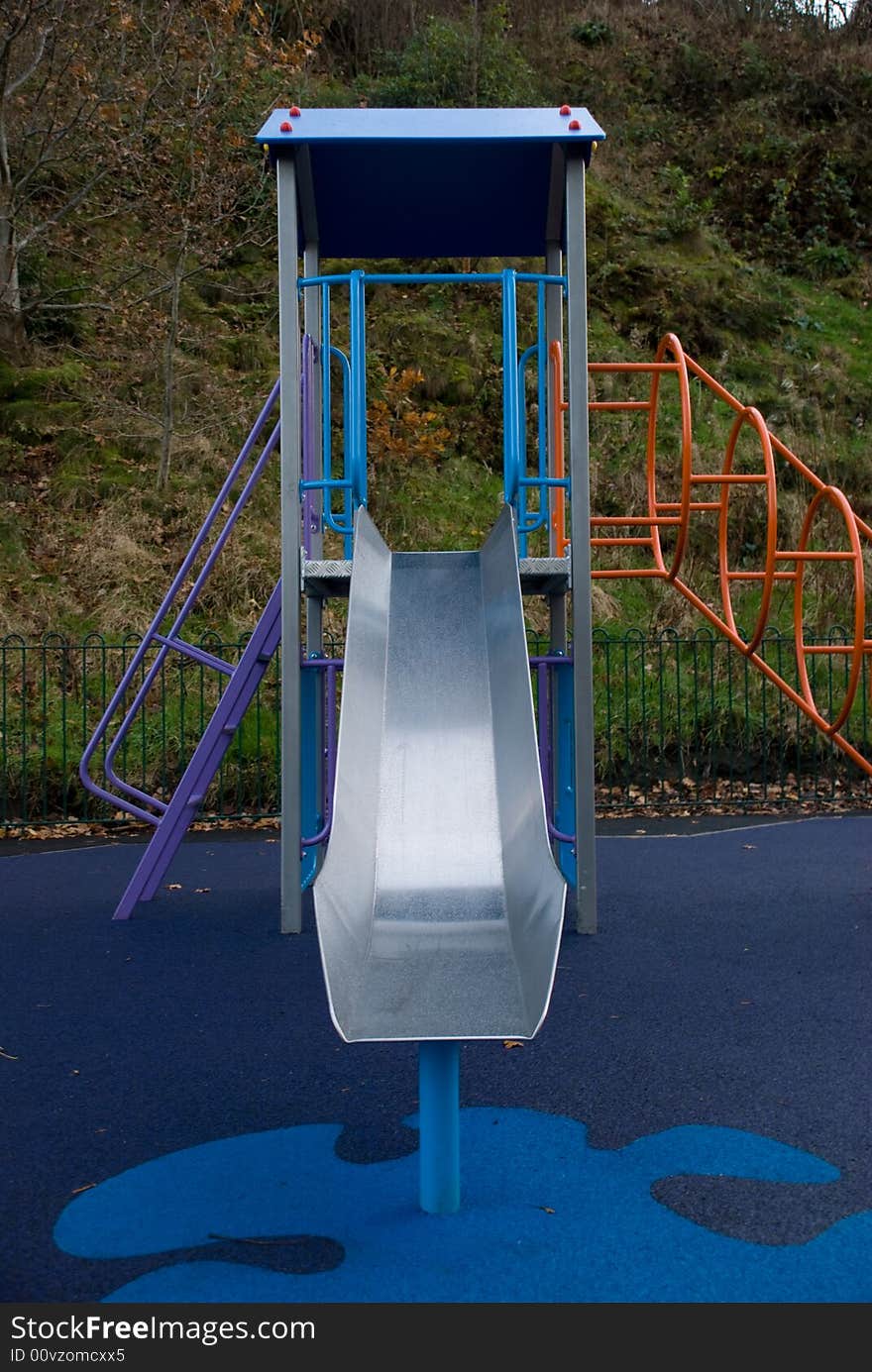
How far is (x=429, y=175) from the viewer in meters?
4.87

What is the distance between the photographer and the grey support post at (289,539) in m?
4.41

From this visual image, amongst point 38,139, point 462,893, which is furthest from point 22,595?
point 462,893

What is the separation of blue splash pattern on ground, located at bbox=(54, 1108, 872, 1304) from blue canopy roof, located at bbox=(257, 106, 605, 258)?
352 cm

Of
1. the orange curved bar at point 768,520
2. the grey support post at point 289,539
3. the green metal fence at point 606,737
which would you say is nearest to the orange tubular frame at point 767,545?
the orange curved bar at point 768,520

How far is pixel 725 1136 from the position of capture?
8.98 feet

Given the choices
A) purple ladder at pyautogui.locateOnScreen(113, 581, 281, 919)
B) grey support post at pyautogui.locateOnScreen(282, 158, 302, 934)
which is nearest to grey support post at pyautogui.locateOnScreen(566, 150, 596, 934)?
grey support post at pyautogui.locateOnScreen(282, 158, 302, 934)

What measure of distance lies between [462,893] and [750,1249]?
116cm

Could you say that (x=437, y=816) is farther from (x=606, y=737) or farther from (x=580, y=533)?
(x=606, y=737)

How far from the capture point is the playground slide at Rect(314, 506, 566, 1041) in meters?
2.53

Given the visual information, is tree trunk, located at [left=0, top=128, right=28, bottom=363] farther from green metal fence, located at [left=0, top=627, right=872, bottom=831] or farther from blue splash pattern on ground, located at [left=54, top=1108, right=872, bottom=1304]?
blue splash pattern on ground, located at [left=54, top=1108, right=872, bottom=1304]

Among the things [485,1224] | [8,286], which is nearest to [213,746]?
[485,1224]

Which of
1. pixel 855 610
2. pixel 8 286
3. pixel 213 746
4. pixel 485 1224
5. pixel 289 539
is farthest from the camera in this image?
pixel 8 286

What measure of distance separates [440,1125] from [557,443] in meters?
3.70

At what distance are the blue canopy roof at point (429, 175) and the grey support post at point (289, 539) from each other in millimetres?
246
